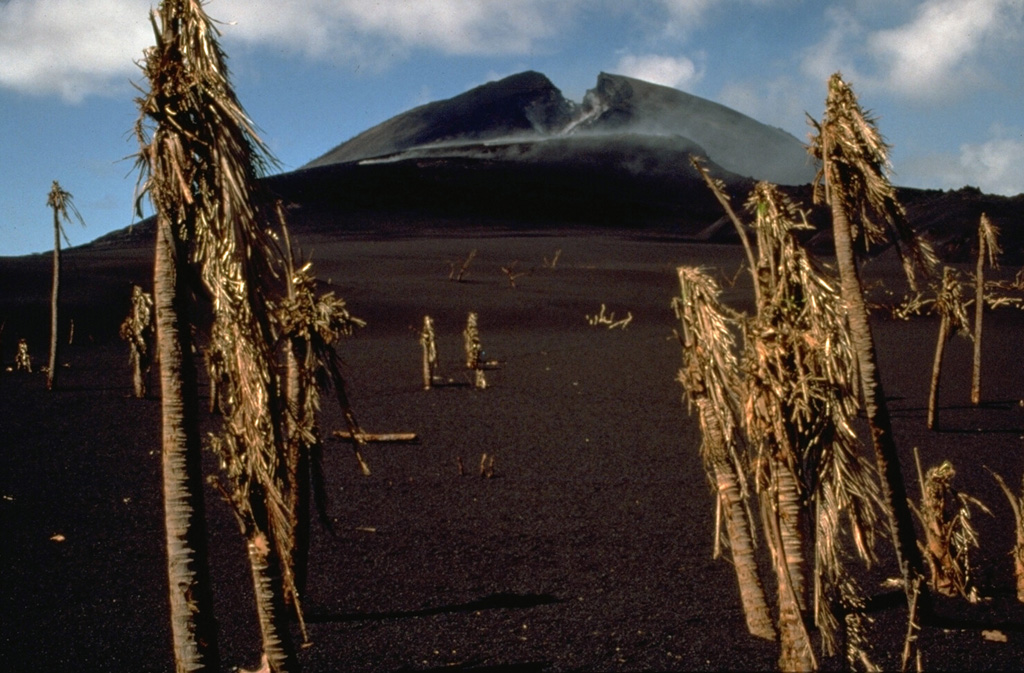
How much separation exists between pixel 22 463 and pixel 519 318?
25.2 m

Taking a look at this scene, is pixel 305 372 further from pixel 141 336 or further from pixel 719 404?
pixel 141 336

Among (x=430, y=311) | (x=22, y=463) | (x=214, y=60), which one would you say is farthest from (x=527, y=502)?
(x=430, y=311)

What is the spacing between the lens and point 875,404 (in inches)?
316

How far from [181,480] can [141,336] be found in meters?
17.8

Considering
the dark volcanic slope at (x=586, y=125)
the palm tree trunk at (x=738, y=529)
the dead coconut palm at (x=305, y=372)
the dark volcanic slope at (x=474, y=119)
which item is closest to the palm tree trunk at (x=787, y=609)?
the palm tree trunk at (x=738, y=529)

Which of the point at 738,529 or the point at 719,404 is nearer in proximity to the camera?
the point at 719,404

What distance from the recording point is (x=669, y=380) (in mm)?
24969

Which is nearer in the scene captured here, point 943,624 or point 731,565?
point 943,624

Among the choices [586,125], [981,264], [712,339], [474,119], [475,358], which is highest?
[474,119]

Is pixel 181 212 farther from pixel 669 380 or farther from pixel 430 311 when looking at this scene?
pixel 430 311

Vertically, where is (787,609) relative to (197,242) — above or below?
below

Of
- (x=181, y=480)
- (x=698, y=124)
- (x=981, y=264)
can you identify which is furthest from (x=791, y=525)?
(x=698, y=124)

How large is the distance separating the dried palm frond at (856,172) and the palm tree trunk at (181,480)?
216 inches

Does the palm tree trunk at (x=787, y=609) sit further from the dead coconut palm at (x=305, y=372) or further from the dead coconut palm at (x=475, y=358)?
the dead coconut palm at (x=475, y=358)
